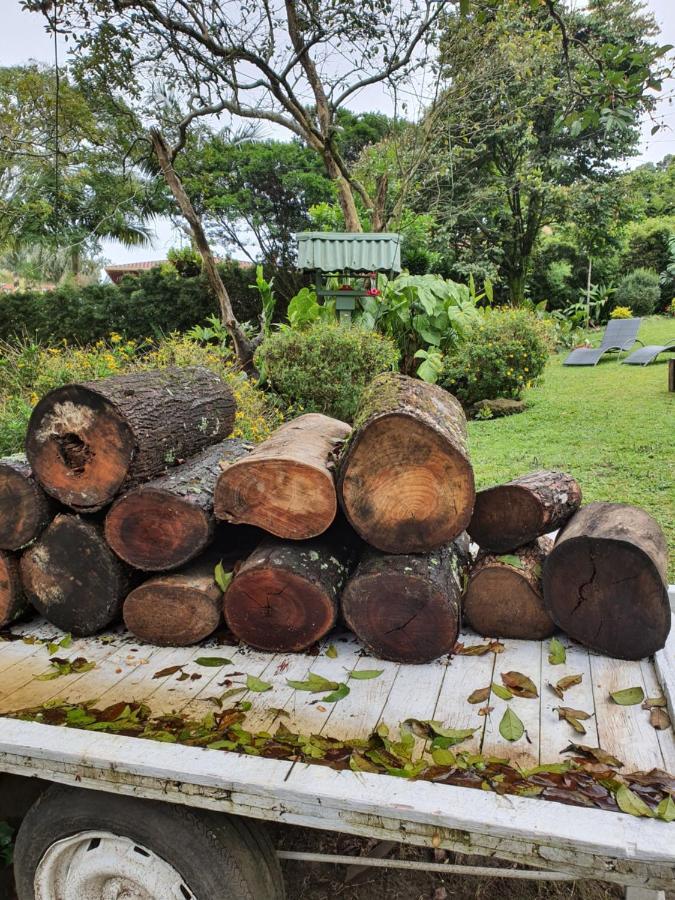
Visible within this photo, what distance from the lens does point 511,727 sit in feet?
5.67

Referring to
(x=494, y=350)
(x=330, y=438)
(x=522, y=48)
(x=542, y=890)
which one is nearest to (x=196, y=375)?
(x=330, y=438)

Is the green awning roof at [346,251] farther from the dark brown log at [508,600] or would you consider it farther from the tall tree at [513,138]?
the dark brown log at [508,600]

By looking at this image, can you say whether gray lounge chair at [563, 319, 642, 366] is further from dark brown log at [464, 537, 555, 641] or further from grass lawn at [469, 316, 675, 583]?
dark brown log at [464, 537, 555, 641]

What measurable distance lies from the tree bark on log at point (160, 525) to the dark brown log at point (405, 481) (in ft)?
1.86

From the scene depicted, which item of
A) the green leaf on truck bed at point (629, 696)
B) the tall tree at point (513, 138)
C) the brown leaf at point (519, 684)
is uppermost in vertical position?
the tall tree at point (513, 138)

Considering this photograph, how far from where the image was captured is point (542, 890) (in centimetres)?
205

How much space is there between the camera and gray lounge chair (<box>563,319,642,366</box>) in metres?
11.5

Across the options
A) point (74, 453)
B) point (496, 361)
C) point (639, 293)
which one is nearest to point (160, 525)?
point (74, 453)

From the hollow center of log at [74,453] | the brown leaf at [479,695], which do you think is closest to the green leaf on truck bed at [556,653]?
the brown leaf at [479,695]

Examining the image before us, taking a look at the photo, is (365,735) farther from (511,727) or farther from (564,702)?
(564,702)

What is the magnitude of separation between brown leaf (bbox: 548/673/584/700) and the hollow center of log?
5.80 feet

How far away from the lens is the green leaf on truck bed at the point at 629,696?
1825 millimetres

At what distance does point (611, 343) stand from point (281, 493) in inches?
444

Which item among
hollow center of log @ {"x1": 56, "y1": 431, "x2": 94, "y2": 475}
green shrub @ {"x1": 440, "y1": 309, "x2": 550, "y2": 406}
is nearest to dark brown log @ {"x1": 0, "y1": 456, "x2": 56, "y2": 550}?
hollow center of log @ {"x1": 56, "y1": 431, "x2": 94, "y2": 475}
